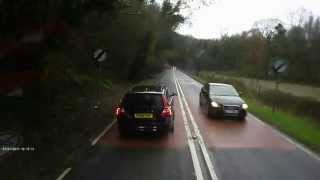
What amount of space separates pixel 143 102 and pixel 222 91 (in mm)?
10087

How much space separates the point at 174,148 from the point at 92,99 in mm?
19319

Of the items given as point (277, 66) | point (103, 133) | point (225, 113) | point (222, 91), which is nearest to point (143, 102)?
point (103, 133)

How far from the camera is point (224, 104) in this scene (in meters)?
25.3

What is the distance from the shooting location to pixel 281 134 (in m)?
20.3

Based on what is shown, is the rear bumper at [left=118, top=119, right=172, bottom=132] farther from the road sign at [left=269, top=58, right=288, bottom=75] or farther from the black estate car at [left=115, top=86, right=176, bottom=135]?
the road sign at [left=269, top=58, right=288, bottom=75]

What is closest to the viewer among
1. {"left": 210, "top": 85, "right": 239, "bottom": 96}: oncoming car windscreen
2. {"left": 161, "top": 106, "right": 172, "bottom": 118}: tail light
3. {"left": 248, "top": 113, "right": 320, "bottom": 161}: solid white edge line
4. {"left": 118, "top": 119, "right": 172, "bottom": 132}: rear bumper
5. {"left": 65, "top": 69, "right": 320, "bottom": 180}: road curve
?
{"left": 65, "top": 69, "right": 320, "bottom": 180}: road curve

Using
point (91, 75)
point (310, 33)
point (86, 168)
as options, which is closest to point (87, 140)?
point (86, 168)

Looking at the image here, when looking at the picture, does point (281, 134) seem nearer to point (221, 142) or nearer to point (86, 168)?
point (221, 142)

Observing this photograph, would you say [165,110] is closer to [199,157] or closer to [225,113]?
[199,157]

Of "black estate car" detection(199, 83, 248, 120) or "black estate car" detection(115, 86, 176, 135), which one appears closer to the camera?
"black estate car" detection(115, 86, 176, 135)

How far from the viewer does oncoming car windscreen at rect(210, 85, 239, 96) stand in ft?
89.8

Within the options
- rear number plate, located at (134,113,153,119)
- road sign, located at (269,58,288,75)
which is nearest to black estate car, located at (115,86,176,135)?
rear number plate, located at (134,113,153,119)

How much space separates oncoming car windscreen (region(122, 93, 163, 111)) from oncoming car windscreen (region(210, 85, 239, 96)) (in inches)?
362

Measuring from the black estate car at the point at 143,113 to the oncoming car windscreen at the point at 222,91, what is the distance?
919cm
